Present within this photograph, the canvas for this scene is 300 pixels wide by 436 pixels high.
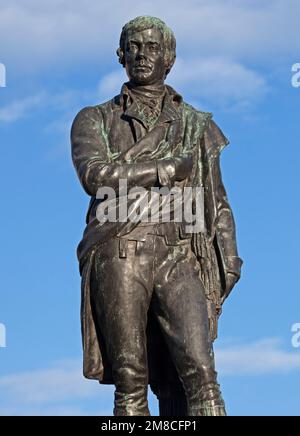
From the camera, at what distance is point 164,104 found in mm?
17453

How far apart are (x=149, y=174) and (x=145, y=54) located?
1400 mm

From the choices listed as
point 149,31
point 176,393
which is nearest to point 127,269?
point 176,393

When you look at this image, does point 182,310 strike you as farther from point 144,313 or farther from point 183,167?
point 183,167

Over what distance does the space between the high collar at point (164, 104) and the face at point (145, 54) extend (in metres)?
0.20

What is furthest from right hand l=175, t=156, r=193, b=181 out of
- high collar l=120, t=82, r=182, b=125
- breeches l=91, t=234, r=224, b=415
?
breeches l=91, t=234, r=224, b=415

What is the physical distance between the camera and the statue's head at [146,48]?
1727 cm

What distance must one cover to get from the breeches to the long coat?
0.64ft

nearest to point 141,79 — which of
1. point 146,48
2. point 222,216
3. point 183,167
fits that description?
point 146,48

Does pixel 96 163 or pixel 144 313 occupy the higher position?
pixel 96 163

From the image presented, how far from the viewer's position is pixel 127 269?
655 inches

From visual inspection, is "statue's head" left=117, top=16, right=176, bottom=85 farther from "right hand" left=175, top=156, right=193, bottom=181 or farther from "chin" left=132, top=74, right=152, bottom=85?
"right hand" left=175, top=156, right=193, bottom=181

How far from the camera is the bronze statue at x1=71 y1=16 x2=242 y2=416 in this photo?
16.5 metres

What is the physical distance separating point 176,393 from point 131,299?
4.00 feet

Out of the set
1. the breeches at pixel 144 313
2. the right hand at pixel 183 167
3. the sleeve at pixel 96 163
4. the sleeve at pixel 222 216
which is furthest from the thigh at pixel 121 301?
the sleeve at pixel 222 216
